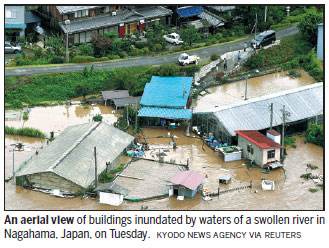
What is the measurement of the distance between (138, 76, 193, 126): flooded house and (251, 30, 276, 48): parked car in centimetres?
941

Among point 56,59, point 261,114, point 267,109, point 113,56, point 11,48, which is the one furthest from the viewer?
point 113,56

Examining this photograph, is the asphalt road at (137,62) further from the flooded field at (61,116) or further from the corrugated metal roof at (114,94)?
the flooded field at (61,116)

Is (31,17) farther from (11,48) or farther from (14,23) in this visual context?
(11,48)

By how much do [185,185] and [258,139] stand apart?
643cm

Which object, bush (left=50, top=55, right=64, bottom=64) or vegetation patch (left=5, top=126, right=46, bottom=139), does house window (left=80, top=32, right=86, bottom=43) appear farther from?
vegetation patch (left=5, top=126, right=46, bottom=139)

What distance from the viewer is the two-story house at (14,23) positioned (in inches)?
2046

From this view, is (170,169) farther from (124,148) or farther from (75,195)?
(75,195)

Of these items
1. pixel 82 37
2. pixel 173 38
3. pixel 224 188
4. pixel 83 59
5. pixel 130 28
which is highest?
pixel 130 28

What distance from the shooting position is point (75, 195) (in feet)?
115

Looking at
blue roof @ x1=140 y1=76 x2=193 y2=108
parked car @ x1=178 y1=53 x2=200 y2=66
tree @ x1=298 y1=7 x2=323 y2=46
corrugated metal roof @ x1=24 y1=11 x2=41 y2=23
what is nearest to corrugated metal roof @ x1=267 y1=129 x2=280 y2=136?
blue roof @ x1=140 y1=76 x2=193 y2=108

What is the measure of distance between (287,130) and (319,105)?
9.90 ft

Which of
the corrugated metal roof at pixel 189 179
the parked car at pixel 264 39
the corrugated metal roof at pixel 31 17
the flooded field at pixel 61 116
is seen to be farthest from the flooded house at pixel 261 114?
the corrugated metal roof at pixel 31 17

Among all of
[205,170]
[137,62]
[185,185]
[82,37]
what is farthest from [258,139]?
[82,37]

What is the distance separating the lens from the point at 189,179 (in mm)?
35438
